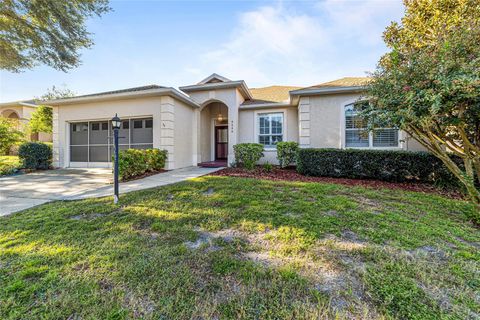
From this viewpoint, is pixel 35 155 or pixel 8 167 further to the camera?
pixel 35 155

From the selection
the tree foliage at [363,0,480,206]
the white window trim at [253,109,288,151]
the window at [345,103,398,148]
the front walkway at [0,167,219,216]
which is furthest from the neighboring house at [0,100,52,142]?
the tree foliage at [363,0,480,206]

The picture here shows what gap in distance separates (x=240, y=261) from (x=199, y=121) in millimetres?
9687

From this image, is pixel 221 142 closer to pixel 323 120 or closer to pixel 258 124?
pixel 258 124

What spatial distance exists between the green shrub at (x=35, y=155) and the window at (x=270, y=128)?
1121cm

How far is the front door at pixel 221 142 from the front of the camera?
1302cm

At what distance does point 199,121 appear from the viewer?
440 inches

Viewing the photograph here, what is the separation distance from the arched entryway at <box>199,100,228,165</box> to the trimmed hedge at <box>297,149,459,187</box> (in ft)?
19.1

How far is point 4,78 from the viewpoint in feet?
34.2

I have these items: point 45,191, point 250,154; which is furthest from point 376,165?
point 45,191

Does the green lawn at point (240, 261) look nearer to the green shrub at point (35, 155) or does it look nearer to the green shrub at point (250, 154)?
the green shrub at point (250, 154)

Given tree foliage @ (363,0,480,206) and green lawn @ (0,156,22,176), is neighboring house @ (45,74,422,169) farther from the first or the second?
tree foliage @ (363,0,480,206)

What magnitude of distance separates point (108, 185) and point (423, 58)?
902cm

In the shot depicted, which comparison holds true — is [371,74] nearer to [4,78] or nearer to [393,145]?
[393,145]

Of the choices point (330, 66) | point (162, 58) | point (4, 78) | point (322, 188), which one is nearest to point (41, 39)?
point (4, 78)
